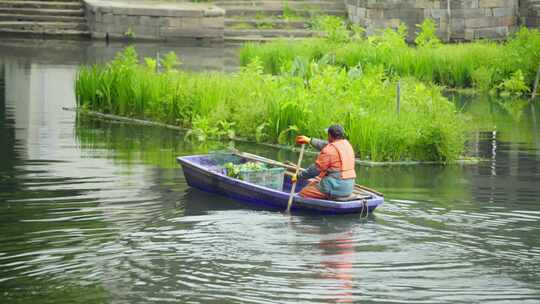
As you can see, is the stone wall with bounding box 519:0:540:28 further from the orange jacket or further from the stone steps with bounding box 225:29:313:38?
the orange jacket

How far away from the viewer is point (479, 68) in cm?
3056

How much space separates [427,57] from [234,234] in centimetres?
1640

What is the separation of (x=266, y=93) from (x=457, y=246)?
8.52m

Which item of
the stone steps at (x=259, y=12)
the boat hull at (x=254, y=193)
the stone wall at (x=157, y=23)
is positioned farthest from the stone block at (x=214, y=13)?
the boat hull at (x=254, y=193)

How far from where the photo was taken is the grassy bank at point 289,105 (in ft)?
66.4

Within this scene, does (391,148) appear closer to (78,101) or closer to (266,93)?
(266,93)

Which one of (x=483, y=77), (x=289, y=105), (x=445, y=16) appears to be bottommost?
(x=289, y=105)

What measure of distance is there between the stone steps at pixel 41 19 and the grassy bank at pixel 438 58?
32.8 ft

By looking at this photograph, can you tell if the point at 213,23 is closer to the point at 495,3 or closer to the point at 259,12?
the point at 259,12

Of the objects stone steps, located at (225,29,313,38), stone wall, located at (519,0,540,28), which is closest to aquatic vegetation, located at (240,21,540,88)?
stone steps, located at (225,29,313,38)

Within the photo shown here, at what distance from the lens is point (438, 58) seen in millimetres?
30438

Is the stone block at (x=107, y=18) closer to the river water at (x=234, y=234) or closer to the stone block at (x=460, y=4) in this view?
the stone block at (x=460, y=4)

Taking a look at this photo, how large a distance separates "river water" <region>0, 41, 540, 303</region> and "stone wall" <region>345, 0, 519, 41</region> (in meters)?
16.7

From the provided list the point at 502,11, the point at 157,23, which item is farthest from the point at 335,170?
the point at 502,11
